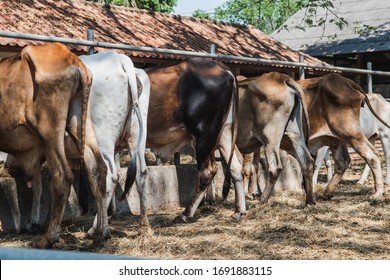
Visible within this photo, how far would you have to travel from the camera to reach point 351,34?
2427 cm

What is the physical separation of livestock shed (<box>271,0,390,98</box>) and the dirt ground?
517 inches

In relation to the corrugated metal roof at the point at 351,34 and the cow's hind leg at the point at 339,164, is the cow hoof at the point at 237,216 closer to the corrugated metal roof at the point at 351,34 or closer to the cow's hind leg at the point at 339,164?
the cow's hind leg at the point at 339,164

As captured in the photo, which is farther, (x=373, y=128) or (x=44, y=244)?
(x=373, y=128)

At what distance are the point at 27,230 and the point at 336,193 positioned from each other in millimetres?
5412

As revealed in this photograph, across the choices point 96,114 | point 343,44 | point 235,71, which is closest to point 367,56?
point 343,44

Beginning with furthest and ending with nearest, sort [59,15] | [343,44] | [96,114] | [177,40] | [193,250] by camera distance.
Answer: [343,44] < [177,40] < [59,15] < [96,114] < [193,250]

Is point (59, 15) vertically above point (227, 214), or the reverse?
point (59, 15)

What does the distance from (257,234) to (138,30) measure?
11842mm

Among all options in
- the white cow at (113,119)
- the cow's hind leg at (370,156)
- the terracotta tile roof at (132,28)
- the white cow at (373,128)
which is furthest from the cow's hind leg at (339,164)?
the terracotta tile roof at (132,28)

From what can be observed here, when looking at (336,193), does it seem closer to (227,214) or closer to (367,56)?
(227,214)

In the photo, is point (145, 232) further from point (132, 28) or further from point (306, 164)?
point (132, 28)

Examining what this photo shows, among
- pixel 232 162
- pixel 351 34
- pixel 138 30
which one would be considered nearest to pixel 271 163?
pixel 232 162

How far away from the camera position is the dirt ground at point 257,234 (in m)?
6.04

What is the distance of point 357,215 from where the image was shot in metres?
8.35
